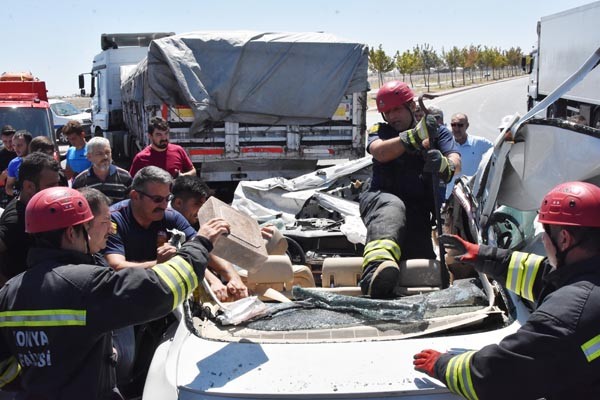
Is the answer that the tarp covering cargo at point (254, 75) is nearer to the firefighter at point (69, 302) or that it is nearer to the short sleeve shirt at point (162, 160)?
the short sleeve shirt at point (162, 160)

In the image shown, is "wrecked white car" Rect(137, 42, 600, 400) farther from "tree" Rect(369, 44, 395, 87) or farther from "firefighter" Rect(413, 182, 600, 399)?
"tree" Rect(369, 44, 395, 87)

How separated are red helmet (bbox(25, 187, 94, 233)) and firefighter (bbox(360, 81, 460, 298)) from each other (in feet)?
5.83

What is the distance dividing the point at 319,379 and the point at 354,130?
8.60 metres

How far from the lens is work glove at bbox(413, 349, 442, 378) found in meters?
2.49

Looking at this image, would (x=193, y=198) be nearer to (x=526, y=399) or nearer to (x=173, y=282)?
(x=173, y=282)

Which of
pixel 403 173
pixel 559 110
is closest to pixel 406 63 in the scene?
pixel 559 110

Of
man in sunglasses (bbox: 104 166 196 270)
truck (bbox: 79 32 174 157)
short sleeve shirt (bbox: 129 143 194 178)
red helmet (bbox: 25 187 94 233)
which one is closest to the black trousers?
man in sunglasses (bbox: 104 166 196 270)

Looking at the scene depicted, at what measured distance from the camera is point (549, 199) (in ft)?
8.16

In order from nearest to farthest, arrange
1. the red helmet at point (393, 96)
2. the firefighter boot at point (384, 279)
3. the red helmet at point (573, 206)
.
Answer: the red helmet at point (573, 206)
the firefighter boot at point (384, 279)
the red helmet at point (393, 96)

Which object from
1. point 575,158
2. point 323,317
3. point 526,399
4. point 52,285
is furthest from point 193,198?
point 526,399

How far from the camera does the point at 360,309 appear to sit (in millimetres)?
3131

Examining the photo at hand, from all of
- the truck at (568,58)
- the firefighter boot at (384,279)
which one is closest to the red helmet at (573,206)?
the firefighter boot at (384,279)

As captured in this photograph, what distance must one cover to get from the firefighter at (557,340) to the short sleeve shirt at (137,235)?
1.95 meters

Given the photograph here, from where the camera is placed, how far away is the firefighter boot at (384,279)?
3.46 metres
